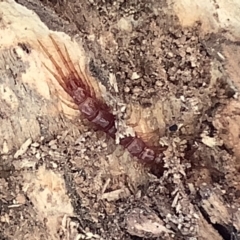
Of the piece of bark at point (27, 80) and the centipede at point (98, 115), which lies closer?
the piece of bark at point (27, 80)

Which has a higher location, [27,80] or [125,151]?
[27,80]

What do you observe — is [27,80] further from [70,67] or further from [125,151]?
[125,151]

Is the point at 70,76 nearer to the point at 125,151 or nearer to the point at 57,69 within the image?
the point at 57,69

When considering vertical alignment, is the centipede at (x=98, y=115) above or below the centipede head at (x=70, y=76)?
below

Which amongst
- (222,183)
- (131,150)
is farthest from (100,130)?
(222,183)

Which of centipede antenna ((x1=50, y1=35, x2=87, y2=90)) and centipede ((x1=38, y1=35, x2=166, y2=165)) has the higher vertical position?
centipede antenna ((x1=50, y1=35, x2=87, y2=90))

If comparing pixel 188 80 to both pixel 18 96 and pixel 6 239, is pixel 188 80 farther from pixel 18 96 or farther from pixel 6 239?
pixel 6 239

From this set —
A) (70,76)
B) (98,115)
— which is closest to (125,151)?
(98,115)

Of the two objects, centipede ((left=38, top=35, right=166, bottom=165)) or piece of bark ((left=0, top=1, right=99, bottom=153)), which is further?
centipede ((left=38, top=35, right=166, bottom=165))
